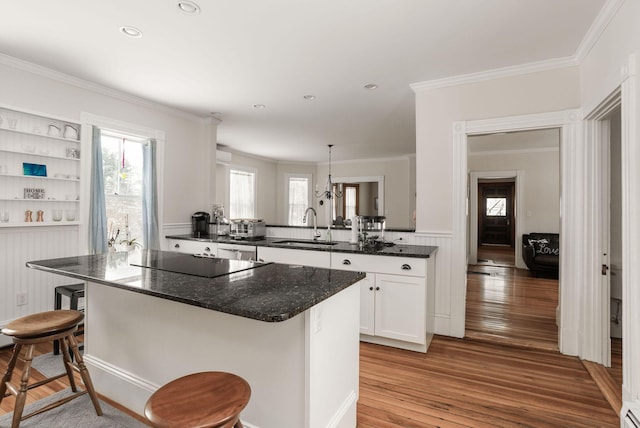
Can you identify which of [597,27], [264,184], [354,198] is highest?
[597,27]

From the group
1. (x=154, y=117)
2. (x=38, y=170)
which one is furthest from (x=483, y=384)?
(x=154, y=117)

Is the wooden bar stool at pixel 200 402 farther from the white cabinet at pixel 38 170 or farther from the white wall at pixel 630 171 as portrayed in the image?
the white cabinet at pixel 38 170

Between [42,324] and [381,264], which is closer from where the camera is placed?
[42,324]

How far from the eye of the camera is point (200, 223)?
4.62 meters

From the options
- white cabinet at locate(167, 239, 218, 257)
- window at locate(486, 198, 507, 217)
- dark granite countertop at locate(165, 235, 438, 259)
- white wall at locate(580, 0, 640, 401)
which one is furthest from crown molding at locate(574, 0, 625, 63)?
window at locate(486, 198, 507, 217)

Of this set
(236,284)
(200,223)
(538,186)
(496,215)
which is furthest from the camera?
(496,215)

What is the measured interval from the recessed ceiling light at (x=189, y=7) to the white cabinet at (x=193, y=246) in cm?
251

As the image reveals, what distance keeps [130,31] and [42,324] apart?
212 cm

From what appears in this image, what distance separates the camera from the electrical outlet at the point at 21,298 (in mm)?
3047

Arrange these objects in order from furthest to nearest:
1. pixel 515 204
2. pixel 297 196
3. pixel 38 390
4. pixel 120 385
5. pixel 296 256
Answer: pixel 297 196, pixel 515 204, pixel 296 256, pixel 38 390, pixel 120 385

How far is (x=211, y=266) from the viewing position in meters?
2.04

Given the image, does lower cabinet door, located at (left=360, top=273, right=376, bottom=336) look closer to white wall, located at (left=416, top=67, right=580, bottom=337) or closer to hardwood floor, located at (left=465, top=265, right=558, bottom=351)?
white wall, located at (left=416, top=67, right=580, bottom=337)

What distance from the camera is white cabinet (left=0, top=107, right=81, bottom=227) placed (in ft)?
9.58

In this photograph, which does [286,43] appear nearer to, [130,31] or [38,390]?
[130,31]
